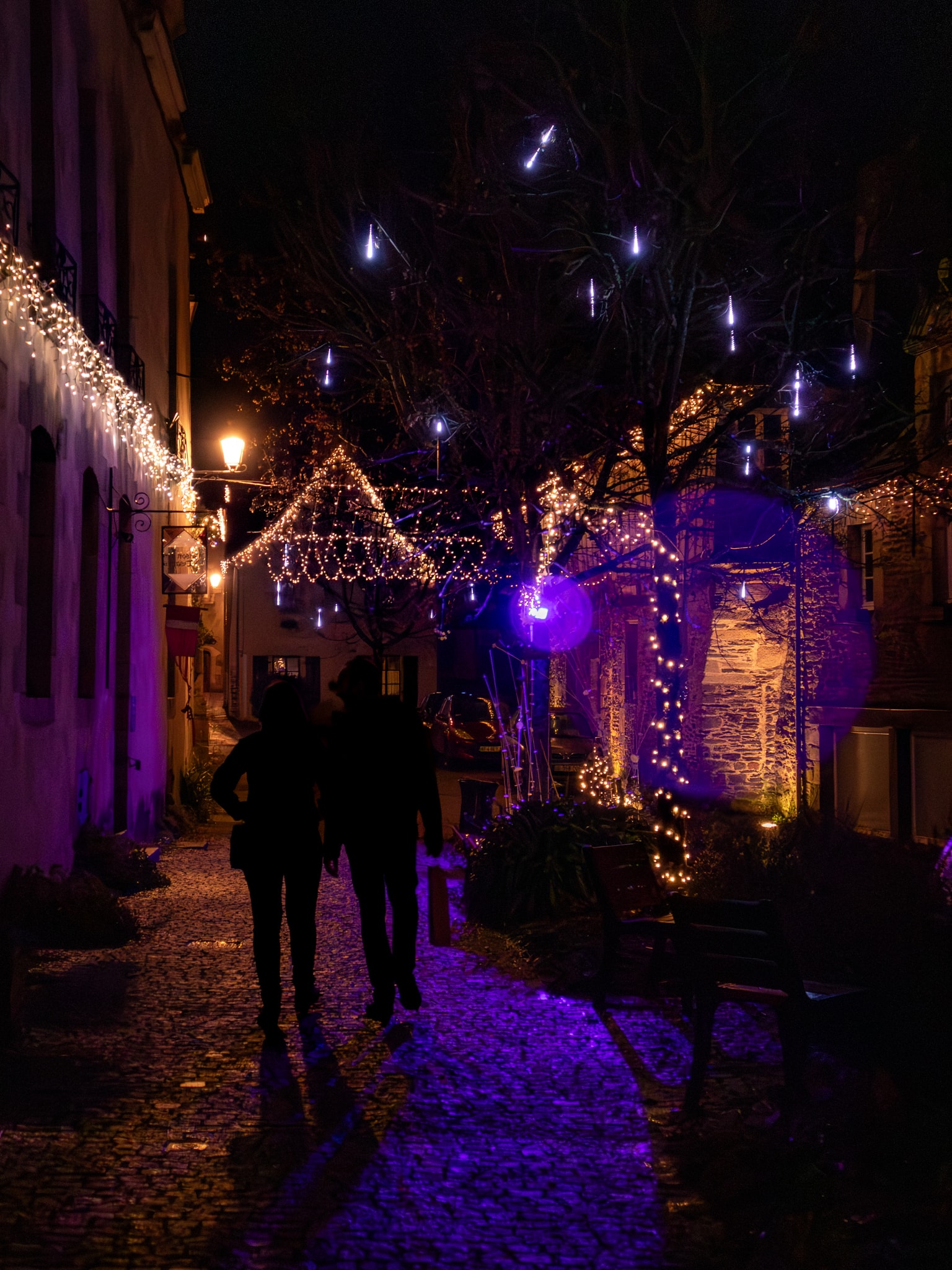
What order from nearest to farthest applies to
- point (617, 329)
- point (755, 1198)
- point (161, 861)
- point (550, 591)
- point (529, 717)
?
point (755, 1198) → point (529, 717) → point (617, 329) → point (161, 861) → point (550, 591)

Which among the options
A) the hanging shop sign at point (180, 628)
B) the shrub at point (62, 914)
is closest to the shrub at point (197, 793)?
the hanging shop sign at point (180, 628)

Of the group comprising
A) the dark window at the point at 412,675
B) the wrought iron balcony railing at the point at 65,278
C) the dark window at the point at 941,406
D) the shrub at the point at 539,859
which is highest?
the wrought iron balcony railing at the point at 65,278

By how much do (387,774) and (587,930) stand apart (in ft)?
9.81

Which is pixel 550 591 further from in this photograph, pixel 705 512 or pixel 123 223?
pixel 123 223

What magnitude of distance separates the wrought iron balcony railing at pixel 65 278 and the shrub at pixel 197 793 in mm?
9507

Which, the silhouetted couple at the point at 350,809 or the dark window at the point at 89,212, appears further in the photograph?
the dark window at the point at 89,212

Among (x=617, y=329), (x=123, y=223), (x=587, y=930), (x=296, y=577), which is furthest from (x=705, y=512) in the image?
(x=296, y=577)

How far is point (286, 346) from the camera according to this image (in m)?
21.0

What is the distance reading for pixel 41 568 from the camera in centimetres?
1153

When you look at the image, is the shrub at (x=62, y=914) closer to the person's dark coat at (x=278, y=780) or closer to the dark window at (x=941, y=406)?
the person's dark coat at (x=278, y=780)

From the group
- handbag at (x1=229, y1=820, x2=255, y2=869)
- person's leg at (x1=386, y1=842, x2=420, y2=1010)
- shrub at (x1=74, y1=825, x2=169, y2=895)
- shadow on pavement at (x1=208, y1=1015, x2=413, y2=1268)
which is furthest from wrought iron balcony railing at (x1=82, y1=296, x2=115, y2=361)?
shadow on pavement at (x1=208, y1=1015, x2=413, y2=1268)

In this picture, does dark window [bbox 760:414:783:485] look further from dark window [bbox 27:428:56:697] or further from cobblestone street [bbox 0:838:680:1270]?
cobblestone street [bbox 0:838:680:1270]

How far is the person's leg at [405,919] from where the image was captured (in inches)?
294

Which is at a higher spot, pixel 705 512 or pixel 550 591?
pixel 705 512
